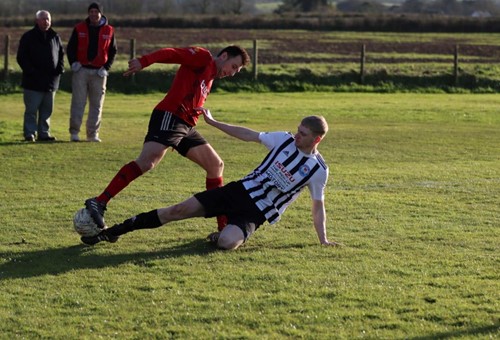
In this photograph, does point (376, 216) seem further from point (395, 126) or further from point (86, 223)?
point (395, 126)

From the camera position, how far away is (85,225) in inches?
345

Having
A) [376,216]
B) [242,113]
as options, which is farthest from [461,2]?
[376,216]

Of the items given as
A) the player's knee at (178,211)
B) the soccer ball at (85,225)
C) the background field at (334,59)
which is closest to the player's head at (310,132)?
the player's knee at (178,211)

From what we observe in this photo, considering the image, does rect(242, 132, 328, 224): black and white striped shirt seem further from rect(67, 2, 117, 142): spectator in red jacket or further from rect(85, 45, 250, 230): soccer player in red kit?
rect(67, 2, 117, 142): spectator in red jacket

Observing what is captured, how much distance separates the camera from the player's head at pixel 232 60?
366 inches

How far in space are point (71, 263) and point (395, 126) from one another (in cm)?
1338

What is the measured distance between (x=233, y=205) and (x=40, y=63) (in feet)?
28.4

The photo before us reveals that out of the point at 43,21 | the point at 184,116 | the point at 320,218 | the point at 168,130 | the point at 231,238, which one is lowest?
the point at 231,238

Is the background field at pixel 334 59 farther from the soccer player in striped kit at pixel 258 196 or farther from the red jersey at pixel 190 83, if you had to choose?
the soccer player in striped kit at pixel 258 196

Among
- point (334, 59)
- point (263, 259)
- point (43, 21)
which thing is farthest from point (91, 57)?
point (334, 59)

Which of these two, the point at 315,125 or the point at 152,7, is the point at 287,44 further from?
the point at 152,7

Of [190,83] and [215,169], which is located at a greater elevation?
[190,83]

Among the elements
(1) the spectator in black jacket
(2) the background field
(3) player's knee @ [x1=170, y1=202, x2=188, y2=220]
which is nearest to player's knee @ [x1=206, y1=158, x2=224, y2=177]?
(3) player's knee @ [x1=170, y1=202, x2=188, y2=220]

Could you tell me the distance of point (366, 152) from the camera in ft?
53.6
